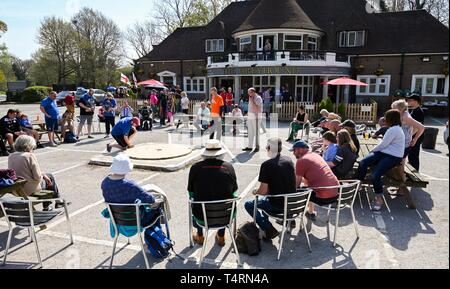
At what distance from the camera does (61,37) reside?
4694 cm

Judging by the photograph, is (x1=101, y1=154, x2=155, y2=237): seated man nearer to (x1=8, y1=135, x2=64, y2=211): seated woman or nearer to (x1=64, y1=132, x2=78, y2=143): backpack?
(x1=8, y1=135, x2=64, y2=211): seated woman

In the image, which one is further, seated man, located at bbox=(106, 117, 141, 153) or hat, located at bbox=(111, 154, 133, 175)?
seated man, located at bbox=(106, 117, 141, 153)

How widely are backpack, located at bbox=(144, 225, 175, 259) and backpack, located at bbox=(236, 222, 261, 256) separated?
92cm

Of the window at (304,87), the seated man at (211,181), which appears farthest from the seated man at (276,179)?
the window at (304,87)

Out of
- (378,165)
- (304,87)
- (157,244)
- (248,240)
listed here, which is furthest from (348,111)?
(157,244)

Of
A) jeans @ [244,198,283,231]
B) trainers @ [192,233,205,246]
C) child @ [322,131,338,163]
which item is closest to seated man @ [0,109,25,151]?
trainers @ [192,233,205,246]

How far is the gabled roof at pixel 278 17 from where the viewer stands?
25.9m

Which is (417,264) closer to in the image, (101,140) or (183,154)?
(183,154)

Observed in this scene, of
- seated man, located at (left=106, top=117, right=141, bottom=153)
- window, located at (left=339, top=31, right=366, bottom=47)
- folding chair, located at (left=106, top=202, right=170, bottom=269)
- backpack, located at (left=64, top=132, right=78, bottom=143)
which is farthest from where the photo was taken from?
window, located at (left=339, top=31, right=366, bottom=47)

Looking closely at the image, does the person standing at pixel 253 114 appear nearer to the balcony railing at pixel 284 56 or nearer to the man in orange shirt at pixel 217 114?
the man in orange shirt at pixel 217 114

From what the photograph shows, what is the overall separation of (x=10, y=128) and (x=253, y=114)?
7814 mm

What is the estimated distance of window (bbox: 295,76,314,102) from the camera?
1080 inches

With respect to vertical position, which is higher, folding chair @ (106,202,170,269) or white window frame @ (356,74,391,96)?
white window frame @ (356,74,391,96)

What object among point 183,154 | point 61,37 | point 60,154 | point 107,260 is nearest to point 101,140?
point 60,154
